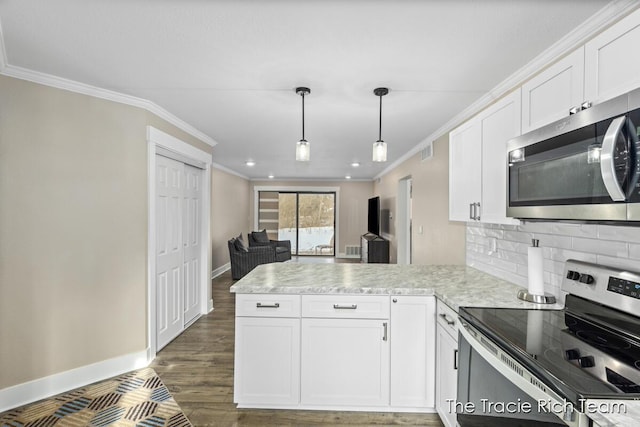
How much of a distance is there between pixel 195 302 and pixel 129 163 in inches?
81.8

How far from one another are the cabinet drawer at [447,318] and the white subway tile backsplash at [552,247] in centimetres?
63

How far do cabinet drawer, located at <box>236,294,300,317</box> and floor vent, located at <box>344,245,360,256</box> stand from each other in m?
7.46

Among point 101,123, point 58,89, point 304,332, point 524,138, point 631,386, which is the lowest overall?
point 304,332

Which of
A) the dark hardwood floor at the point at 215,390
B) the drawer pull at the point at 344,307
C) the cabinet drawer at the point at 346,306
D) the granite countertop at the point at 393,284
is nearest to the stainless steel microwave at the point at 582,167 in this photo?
the granite countertop at the point at 393,284

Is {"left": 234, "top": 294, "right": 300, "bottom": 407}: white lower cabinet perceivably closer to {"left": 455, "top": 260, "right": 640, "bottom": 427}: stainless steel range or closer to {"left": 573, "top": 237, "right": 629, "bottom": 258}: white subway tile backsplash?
{"left": 455, "top": 260, "right": 640, "bottom": 427}: stainless steel range

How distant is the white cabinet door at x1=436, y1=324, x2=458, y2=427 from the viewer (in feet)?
6.04

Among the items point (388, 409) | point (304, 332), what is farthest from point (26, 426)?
point (388, 409)

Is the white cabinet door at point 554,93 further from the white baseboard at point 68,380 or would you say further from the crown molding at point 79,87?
the white baseboard at point 68,380

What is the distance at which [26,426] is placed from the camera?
206 cm

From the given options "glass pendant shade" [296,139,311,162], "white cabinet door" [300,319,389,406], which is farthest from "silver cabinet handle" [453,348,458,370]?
"glass pendant shade" [296,139,311,162]

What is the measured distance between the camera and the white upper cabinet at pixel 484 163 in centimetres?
183

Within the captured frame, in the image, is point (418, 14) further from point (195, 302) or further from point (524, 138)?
point (195, 302)

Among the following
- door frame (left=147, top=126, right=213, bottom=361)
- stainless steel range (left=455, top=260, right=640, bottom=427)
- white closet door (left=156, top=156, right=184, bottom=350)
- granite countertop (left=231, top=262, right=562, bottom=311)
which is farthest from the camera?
white closet door (left=156, top=156, right=184, bottom=350)

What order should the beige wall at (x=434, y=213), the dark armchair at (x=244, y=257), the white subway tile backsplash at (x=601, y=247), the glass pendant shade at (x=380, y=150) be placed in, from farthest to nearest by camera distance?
1. the dark armchair at (x=244, y=257)
2. the beige wall at (x=434, y=213)
3. the glass pendant shade at (x=380, y=150)
4. the white subway tile backsplash at (x=601, y=247)
